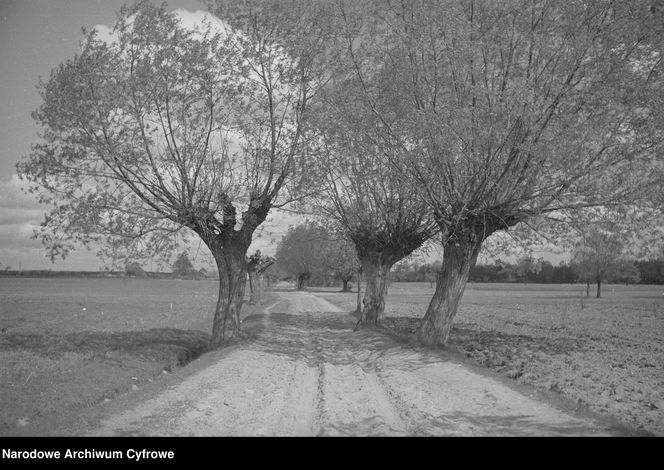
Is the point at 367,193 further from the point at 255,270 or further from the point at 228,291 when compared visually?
the point at 255,270

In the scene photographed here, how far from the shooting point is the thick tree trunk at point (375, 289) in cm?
2761

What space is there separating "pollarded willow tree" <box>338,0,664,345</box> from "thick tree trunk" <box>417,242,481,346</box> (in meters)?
0.04

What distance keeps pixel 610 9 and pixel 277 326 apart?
20595mm

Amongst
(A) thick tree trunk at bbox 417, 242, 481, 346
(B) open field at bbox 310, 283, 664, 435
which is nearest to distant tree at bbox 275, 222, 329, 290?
(B) open field at bbox 310, 283, 664, 435

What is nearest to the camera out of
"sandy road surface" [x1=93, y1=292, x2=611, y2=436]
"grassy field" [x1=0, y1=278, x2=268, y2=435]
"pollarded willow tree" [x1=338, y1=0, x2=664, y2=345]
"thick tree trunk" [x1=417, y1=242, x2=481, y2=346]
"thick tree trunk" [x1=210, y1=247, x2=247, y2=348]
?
"sandy road surface" [x1=93, y1=292, x2=611, y2=436]

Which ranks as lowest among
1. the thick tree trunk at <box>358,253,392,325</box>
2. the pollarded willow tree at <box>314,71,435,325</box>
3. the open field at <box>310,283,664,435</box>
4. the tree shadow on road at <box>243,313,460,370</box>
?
the tree shadow on road at <box>243,313,460,370</box>

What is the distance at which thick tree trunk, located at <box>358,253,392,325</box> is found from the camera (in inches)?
1087

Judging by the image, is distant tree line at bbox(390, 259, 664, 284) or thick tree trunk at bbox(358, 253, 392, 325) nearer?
thick tree trunk at bbox(358, 253, 392, 325)

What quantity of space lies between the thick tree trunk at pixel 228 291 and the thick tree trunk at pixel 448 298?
730 cm

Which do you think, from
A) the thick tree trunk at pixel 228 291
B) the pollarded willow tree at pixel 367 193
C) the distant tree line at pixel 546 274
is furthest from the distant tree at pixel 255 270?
the distant tree line at pixel 546 274

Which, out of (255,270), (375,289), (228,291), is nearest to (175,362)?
(228,291)

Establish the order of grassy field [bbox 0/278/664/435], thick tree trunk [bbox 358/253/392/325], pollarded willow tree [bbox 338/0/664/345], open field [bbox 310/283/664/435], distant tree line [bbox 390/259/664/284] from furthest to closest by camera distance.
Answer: distant tree line [bbox 390/259/664/284]
thick tree trunk [bbox 358/253/392/325]
pollarded willow tree [bbox 338/0/664/345]
open field [bbox 310/283/664/435]
grassy field [bbox 0/278/664/435]

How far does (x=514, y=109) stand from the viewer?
14.7 meters

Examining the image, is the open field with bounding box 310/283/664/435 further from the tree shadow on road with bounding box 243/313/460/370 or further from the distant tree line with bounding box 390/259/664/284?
the distant tree line with bounding box 390/259/664/284
